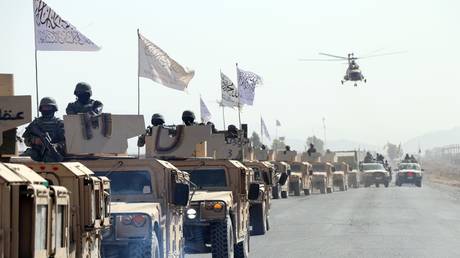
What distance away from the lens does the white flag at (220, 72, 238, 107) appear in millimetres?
28519

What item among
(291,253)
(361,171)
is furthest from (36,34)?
(361,171)

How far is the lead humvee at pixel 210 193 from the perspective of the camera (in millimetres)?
12891

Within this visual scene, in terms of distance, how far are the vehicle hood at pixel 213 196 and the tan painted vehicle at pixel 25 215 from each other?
23.2ft

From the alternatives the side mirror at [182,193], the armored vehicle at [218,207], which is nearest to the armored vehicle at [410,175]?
the armored vehicle at [218,207]

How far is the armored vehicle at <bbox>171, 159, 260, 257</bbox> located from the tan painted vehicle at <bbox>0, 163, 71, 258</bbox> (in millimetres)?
6842

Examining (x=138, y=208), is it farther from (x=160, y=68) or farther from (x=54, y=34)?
(x=160, y=68)

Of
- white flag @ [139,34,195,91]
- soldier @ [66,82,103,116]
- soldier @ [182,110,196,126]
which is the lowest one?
soldier @ [66,82,103,116]

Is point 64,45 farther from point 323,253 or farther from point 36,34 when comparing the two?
point 323,253

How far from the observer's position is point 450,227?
22.7 meters

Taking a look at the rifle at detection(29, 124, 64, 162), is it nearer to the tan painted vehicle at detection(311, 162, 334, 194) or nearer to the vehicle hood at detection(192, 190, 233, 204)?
the vehicle hood at detection(192, 190, 233, 204)

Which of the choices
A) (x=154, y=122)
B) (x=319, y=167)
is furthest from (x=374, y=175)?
(x=154, y=122)

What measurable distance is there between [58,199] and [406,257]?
32.6 ft

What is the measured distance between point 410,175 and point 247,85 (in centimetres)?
3036

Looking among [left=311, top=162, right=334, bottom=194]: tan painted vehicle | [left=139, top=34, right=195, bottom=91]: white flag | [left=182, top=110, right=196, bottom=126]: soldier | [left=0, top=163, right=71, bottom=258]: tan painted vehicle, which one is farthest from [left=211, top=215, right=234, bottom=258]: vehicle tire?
[left=311, top=162, right=334, bottom=194]: tan painted vehicle
